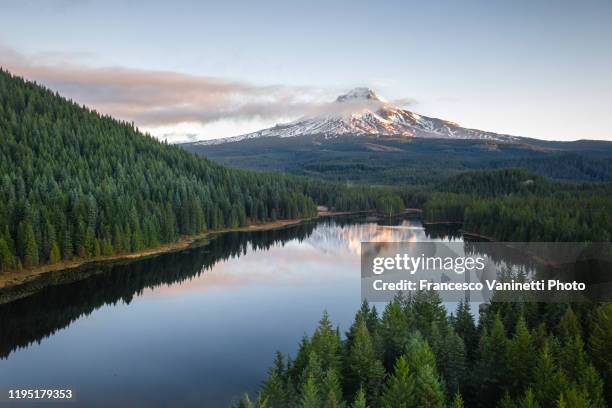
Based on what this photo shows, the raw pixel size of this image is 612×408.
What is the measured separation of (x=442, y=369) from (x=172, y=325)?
1223 inches

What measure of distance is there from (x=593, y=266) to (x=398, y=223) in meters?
86.2

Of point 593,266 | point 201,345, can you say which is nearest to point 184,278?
point 201,345

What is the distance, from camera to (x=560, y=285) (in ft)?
179

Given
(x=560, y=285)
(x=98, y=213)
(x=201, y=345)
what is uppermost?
(x=98, y=213)

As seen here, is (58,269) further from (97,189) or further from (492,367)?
(492,367)

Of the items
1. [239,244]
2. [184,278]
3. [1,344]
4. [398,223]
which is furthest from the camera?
[398,223]

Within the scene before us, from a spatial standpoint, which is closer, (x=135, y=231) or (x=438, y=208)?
(x=135, y=231)

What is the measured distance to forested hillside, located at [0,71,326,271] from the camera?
79.7m

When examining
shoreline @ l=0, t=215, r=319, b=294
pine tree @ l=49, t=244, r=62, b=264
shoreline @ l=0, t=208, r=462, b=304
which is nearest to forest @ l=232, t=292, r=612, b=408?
shoreline @ l=0, t=208, r=462, b=304

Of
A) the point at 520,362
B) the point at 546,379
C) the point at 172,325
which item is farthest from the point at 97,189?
the point at 546,379

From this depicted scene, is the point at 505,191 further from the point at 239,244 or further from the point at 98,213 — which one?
the point at 98,213

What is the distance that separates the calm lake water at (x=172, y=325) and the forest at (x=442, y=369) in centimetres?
847

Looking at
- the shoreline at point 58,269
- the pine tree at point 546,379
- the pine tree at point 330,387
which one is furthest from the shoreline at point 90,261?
the pine tree at point 546,379

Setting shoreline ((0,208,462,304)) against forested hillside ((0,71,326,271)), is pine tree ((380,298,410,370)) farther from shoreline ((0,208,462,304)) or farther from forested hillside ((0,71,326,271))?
forested hillside ((0,71,326,271))
